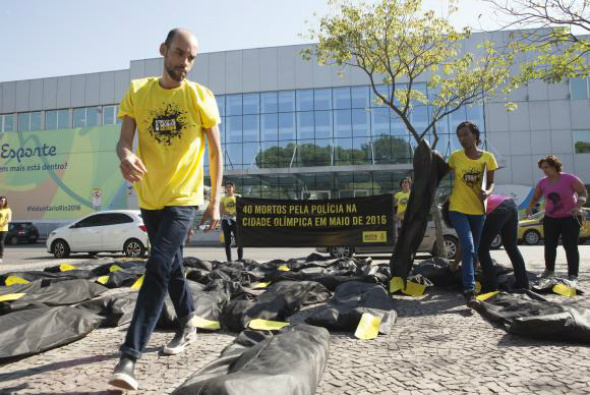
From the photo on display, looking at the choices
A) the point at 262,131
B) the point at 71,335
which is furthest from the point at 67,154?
the point at 71,335

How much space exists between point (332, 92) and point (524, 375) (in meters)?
27.8

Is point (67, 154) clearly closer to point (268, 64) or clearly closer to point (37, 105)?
point (37, 105)

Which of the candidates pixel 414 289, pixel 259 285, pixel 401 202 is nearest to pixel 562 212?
pixel 414 289

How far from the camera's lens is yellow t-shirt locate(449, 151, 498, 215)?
423 cm

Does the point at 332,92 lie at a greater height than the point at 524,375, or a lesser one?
greater

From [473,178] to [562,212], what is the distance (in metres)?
2.44

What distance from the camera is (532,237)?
54.4 ft

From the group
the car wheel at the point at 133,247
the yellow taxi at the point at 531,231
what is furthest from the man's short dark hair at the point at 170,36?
the yellow taxi at the point at 531,231

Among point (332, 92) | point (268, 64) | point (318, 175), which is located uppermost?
point (268, 64)

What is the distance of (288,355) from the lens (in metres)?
1.98

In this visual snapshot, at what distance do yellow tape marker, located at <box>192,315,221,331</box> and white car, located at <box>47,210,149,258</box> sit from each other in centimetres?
1018

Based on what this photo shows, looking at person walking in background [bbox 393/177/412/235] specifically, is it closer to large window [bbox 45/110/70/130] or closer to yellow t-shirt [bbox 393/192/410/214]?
yellow t-shirt [bbox 393/192/410/214]

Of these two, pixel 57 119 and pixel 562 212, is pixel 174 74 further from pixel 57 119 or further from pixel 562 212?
pixel 57 119

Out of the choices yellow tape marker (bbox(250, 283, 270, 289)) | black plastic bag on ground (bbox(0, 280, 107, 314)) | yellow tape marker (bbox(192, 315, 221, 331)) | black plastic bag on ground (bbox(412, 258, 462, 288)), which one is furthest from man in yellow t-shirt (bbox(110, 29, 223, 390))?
black plastic bag on ground (bbox(412, 258, 462, 288))
